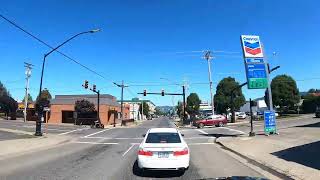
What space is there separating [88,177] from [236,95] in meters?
66.4

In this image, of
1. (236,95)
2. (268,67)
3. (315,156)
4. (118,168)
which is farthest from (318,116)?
(118,168)

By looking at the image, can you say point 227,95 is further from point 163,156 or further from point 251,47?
point 163,156

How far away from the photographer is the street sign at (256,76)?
101 feet

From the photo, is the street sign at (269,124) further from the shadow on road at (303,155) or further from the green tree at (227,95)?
the green tree at (227,95)

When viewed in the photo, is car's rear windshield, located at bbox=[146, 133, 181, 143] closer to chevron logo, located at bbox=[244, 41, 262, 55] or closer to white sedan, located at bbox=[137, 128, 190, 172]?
white sedan, located at bbox=[137, 128, 190, 172]

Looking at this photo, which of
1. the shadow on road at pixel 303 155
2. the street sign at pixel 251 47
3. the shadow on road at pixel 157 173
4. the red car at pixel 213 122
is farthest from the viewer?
the red car at pixel 213 122

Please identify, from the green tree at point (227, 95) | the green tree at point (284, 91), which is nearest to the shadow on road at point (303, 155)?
the green tree at point (227, 95)

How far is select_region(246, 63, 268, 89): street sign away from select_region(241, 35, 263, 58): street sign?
807 mm

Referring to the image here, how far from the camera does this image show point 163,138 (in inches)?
551

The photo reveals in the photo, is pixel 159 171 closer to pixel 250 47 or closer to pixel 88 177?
pixel 88 177

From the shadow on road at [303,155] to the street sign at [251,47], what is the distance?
1358 centimetres

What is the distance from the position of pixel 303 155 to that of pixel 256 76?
50.0 ft

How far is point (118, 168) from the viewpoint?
15.0 metres

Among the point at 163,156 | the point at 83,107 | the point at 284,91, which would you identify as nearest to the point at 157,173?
the point at 163,156
